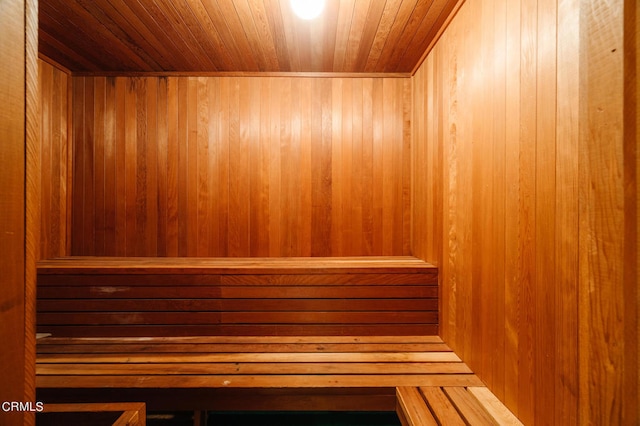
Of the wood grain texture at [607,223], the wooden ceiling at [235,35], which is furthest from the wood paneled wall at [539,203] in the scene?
the wooden ceiling at [235,35]

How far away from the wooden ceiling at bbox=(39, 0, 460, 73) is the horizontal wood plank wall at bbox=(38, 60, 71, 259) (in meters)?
0.24

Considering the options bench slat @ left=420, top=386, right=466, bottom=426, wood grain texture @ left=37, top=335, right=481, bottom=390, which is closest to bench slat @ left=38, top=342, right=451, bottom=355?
wood grain texture @ left=37, top=335, right=481, bottom=390

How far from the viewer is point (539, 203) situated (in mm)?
1267

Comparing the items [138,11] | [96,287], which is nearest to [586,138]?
[138,11]

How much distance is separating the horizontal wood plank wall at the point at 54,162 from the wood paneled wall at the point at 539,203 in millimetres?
3562

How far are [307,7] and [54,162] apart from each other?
2900 millimetres

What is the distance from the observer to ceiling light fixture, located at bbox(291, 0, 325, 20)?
1.92m

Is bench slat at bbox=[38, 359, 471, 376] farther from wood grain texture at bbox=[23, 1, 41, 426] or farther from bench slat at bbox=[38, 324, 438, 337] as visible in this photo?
wood grain texture at bbox=[23, 1, 41, 426]

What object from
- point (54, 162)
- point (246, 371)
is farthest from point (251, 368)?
point (54, 162)

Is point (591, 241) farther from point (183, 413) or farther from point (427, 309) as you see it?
point (183, 413)

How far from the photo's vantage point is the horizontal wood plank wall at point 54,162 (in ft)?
9.50

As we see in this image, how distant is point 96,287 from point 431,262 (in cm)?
272

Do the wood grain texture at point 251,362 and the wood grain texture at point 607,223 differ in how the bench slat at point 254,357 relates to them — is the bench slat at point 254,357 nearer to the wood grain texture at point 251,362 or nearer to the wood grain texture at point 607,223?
the wood grain texture at point 251,362

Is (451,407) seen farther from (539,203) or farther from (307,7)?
(307,7)
